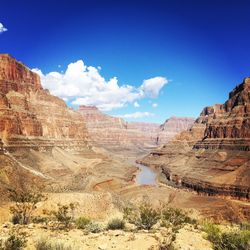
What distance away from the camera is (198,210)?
5384 centimetres

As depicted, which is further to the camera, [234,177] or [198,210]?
[234,177]

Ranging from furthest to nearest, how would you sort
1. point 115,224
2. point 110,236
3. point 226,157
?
1. point 226,157
2. point 115,224
3. point 110,236

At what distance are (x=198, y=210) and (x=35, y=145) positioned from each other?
58.3m

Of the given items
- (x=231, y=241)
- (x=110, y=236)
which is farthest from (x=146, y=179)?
(x=231, y=241)

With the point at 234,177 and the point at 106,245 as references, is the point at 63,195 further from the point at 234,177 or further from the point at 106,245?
the point at 234,177

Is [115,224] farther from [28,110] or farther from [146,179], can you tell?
[28,110]

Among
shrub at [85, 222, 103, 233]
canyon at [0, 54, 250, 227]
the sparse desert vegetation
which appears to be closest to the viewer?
the sparse desert vegetation

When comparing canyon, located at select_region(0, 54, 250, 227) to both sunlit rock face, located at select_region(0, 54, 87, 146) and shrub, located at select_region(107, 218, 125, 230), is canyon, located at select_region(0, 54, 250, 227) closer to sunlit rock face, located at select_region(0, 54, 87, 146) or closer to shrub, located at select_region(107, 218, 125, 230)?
sunlit rock face, located at select_region(0, 54, 87, 146)

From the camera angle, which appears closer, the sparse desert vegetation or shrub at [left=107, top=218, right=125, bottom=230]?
the sparse desert vegetation

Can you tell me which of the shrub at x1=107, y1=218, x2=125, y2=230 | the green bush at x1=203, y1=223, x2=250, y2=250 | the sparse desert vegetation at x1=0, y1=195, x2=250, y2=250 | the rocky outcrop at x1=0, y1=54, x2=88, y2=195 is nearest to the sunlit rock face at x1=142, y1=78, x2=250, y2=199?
the rocky outcrop at x1=0, y1=54, x2=88, y2=195

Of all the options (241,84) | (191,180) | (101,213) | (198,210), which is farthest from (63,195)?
(241,84)

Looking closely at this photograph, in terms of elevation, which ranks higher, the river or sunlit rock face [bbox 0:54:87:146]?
sunlit rock face [bbox 0:54:87:146]

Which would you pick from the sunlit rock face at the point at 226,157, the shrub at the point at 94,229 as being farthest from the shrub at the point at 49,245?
the sunlit rock face at the point at 226,157

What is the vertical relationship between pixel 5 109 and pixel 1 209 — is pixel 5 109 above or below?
above
